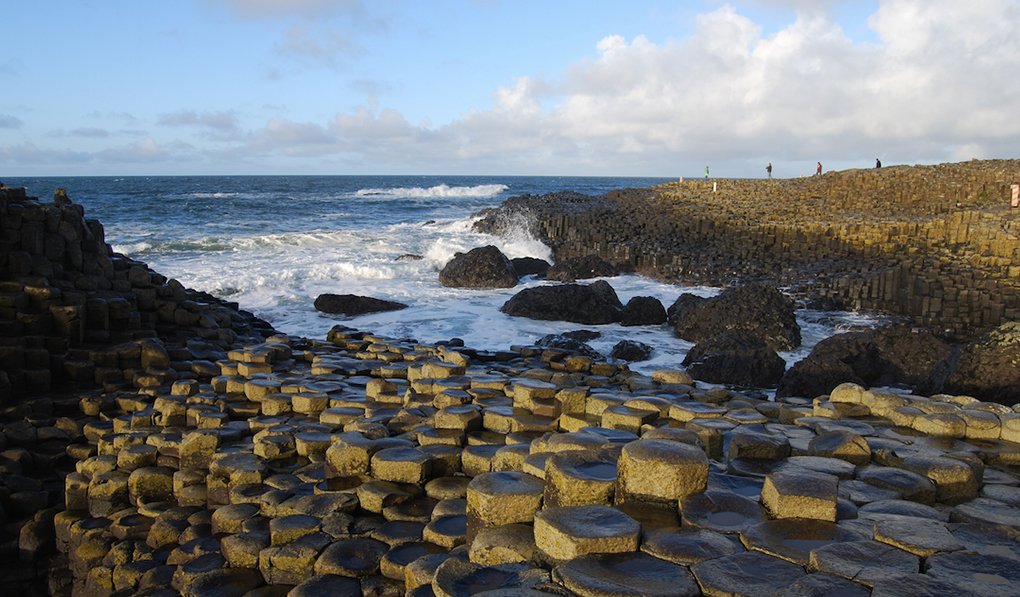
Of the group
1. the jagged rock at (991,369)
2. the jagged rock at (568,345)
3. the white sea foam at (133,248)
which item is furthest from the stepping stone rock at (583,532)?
the white sea foam at (133,248)

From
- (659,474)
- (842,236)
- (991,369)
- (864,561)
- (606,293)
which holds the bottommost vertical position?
(606,293)

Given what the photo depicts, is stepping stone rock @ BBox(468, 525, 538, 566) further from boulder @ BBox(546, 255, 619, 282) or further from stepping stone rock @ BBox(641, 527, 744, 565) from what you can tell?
boulder @ BBox(546, 255, 619, 282)

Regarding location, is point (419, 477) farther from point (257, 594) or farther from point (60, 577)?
point (60, 577)

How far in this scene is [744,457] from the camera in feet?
12.8

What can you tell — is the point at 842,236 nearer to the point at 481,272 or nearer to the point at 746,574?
the point at 481,272

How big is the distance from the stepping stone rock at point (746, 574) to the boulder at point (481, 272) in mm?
14127

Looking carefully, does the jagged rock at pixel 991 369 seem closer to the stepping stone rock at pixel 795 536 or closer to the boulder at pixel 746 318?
the boulder at pixel 746 318

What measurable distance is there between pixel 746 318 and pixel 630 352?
253 centimetres

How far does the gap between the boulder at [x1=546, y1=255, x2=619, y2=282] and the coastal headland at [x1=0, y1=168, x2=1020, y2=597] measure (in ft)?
31.2

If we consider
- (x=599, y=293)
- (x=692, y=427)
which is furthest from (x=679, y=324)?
(x=692, y=427)

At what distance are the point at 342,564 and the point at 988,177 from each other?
34.8 meters

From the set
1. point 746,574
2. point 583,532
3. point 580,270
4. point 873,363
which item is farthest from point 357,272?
point 746,574

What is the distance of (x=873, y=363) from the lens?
8.93m

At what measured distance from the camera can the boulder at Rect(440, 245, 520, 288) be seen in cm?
1670
